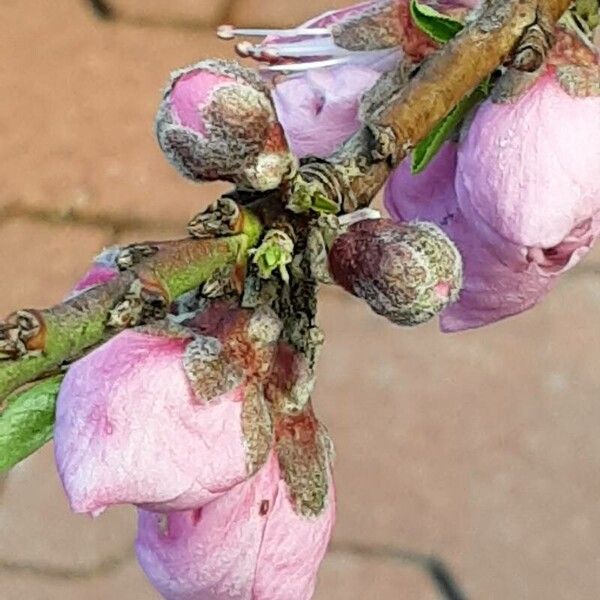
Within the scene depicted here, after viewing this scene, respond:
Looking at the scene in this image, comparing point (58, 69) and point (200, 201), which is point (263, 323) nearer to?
point (200, 201)

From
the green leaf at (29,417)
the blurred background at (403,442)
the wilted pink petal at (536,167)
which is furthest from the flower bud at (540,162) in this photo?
the blurred background at (403,442)

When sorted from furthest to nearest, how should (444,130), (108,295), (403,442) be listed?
(403,442) < (444,130) < (108,295)

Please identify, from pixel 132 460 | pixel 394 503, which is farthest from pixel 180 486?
pixel 394 503

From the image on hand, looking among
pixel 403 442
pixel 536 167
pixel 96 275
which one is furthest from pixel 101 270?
pixel 403 442

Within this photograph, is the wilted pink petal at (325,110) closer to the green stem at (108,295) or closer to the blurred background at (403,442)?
the green stem at (108,295)

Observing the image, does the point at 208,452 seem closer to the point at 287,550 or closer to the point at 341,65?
the point at 287,550

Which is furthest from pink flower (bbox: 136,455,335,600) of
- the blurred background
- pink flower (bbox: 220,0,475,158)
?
the blurred background

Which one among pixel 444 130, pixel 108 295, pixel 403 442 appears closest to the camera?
pixel 108 295
